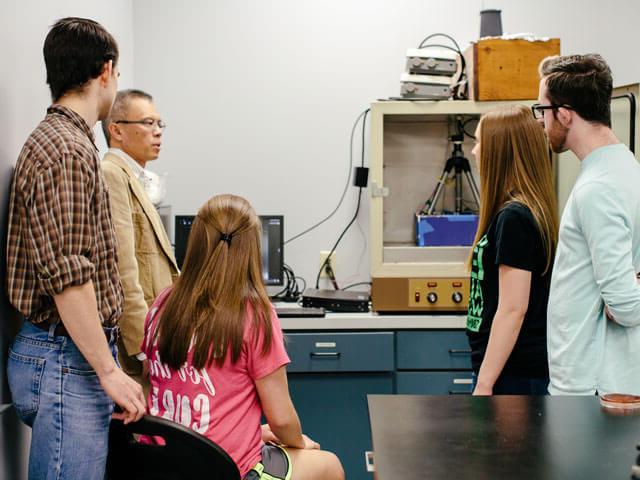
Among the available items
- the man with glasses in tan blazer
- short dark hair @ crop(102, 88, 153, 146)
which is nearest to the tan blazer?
the man with glasses in tan blazer

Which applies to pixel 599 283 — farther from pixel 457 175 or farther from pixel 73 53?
pixel 457 175

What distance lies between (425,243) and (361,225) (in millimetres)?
492

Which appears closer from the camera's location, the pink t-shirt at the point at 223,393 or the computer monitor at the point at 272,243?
the pink t-shirt at the point at 223,393

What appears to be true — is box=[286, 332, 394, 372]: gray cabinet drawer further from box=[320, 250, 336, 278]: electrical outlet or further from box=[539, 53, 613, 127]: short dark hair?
box=[539, 53, 613, 127]: short dark hair

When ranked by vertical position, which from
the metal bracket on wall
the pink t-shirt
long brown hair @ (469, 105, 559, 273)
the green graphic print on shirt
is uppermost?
long brown hair @ (469, 105, 559, 273)

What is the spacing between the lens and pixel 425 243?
3.05 meters

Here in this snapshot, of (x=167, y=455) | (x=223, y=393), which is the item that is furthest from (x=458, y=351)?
(x=167, y=455)

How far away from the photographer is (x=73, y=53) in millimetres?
1618

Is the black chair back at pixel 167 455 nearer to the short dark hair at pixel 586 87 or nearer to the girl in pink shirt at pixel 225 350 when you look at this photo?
the girl in pink shirt at pixel 225 350

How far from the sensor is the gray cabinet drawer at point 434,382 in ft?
9.58

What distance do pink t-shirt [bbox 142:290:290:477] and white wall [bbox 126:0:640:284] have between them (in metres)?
1.77

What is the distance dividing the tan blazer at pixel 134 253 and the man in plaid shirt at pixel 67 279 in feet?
1.19

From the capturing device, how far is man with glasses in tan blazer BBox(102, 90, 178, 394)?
2.04 metres

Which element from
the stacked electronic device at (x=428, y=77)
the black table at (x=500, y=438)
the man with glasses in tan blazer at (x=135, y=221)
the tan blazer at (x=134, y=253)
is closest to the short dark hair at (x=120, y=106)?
the man with glasses in tan blazer at (x=135, y=221)
